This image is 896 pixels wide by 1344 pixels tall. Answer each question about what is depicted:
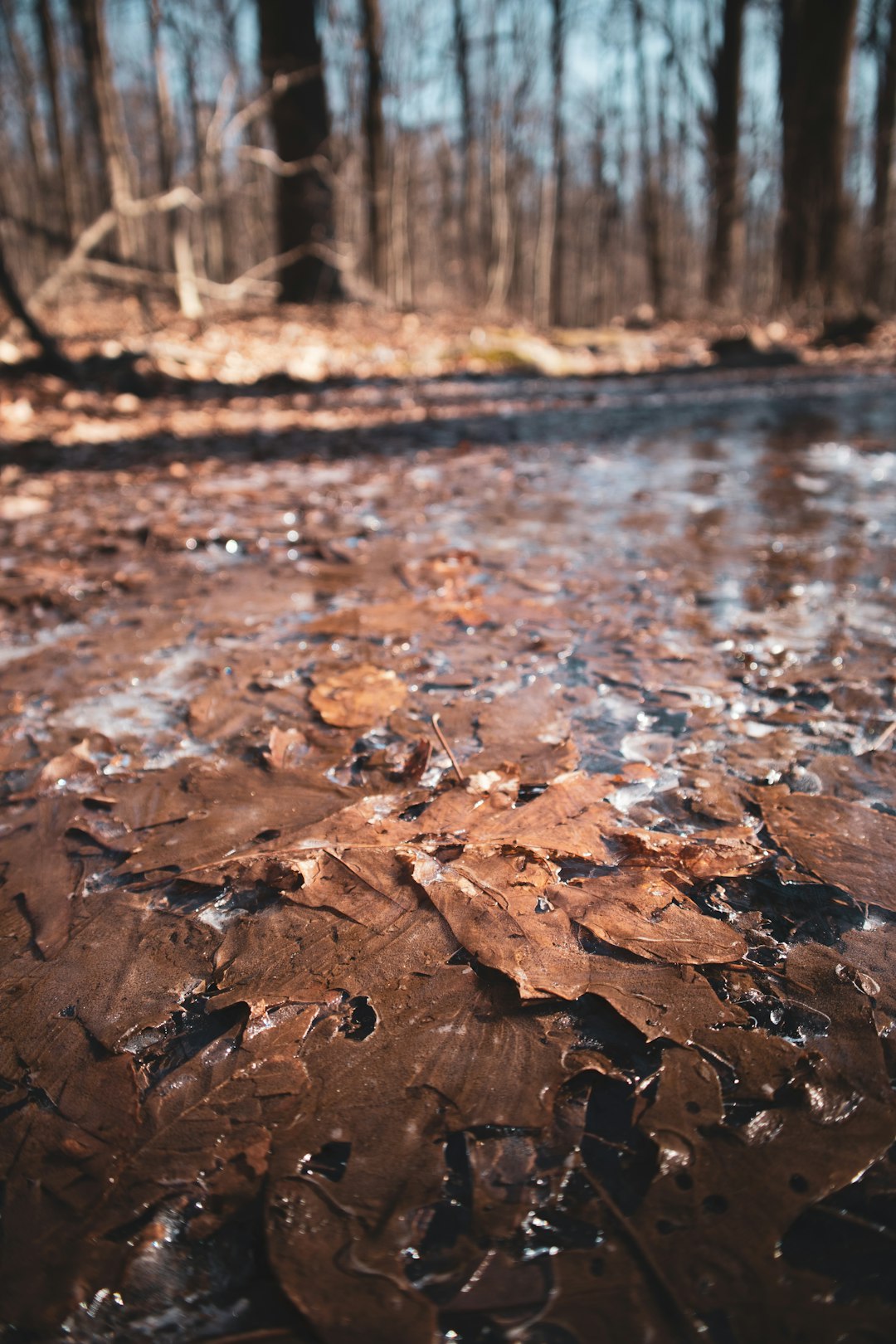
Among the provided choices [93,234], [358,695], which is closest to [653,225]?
[93,234]

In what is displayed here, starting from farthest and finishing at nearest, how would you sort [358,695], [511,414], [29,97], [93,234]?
[29,97] → [93,234] → [511,414] → [358,695]

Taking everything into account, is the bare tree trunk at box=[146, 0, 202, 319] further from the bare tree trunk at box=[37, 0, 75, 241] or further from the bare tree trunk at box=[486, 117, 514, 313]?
the bare tree trunk at box=[486, 117, 514, 313]

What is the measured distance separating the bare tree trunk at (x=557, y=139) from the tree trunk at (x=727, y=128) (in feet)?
12.2

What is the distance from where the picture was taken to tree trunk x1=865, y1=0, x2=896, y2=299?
1025cm

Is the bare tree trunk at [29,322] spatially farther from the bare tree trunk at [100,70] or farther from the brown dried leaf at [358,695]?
the brown dried leaf at [358,695]

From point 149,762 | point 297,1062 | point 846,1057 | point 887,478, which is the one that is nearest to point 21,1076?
point 297,1062

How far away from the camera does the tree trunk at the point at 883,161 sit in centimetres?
1025

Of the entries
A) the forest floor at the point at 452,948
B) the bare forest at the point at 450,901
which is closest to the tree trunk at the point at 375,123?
the bare forest at the point at 450,901

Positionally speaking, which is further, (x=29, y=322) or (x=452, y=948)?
(x=29, y=322)

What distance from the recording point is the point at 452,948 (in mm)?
1126

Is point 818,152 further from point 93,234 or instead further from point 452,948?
point 452,948

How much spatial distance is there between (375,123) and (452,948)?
13.8 metres

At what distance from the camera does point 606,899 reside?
1.20 m

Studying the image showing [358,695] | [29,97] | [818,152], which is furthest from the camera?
[29,97]
